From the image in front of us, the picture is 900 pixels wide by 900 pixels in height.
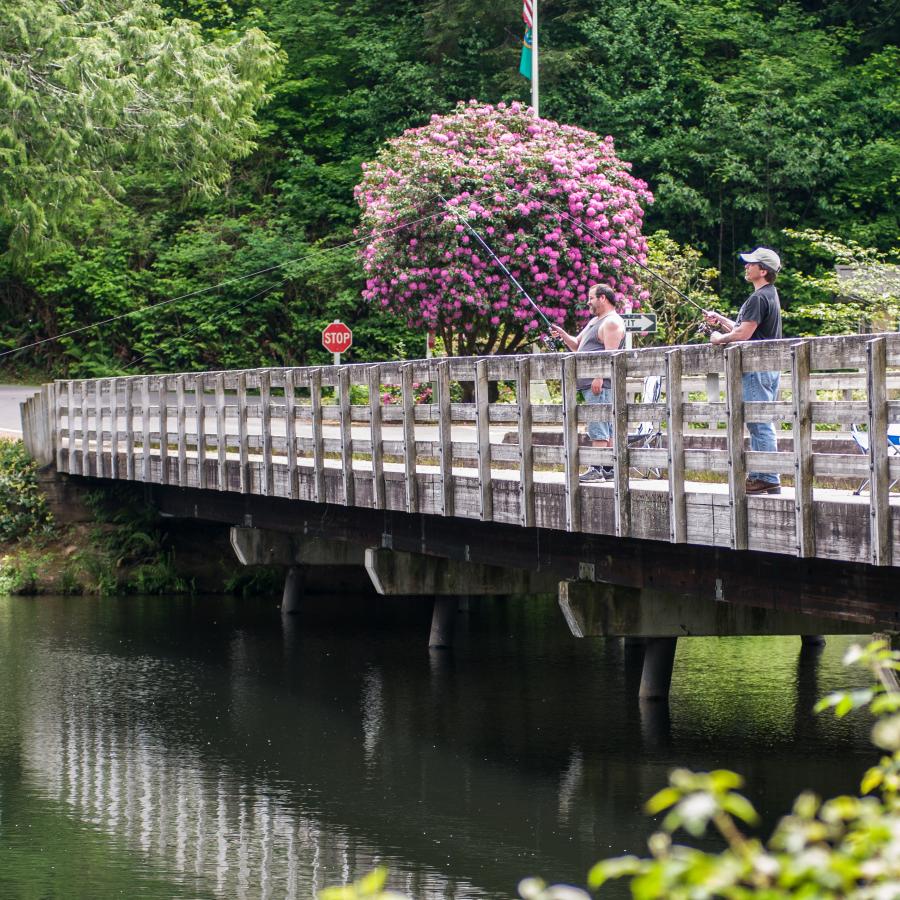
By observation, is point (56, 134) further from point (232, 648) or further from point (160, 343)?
point (232, 648)

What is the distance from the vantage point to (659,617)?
13.3 metres

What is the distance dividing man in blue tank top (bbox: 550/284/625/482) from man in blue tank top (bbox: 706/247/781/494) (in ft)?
3.75

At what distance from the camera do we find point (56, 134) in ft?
105

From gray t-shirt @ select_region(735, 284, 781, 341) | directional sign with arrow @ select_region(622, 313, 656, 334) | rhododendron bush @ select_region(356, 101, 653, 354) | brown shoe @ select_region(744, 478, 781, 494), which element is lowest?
brown shoe @ select_region(744, 478, 781, 494)

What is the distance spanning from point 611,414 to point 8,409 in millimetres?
23792

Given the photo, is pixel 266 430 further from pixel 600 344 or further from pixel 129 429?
pixel 600 344

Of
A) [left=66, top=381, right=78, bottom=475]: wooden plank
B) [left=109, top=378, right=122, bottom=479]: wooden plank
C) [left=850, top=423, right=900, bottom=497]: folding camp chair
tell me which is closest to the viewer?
[left=850, top=423, right=900, bottom=497]: folding camp chair

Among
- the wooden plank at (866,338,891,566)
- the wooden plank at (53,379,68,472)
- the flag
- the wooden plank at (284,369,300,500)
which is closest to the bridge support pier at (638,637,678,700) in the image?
the wooden plank at (284,369,300,500)

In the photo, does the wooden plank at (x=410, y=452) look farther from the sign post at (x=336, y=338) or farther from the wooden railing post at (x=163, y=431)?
the sign post at (x=336, y=338)

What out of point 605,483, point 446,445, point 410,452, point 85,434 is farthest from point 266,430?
point 85,434

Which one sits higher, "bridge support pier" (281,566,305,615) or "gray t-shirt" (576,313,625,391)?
"gray t-shirt" (576,313,625,391)

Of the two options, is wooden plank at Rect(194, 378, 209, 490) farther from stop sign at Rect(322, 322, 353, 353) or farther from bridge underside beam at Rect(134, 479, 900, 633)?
stop sign at Rect(322, 322, 353, 353)

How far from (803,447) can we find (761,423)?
73 centimetres

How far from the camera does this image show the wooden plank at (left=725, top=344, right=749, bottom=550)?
1007 cm
